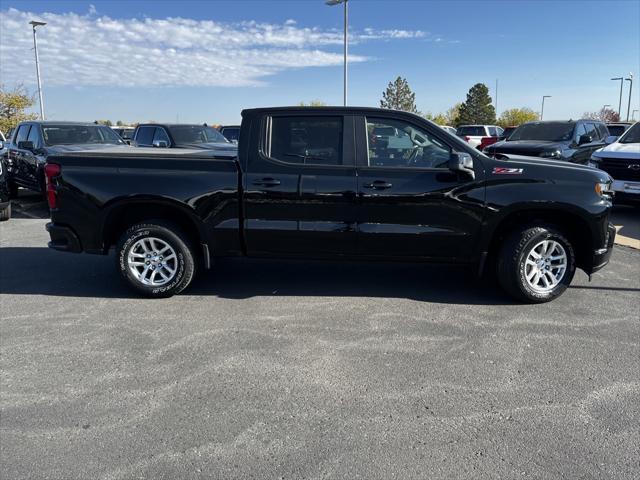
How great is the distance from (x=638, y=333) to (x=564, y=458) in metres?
2.17

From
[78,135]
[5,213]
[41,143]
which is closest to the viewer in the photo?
[5,213]

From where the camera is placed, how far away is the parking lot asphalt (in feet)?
8.92

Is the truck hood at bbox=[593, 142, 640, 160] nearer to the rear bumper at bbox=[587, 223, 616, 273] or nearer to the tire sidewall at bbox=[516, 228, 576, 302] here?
the rear bumper at bbox=[587, 223, 616, 273]

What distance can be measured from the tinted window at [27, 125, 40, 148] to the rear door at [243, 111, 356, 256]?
24.1 feet

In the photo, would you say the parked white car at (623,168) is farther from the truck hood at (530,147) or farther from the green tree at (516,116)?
the green tree at (516,116)

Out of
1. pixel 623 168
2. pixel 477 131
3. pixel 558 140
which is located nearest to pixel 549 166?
pixel 623 168

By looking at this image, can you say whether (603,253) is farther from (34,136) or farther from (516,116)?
(516,116)

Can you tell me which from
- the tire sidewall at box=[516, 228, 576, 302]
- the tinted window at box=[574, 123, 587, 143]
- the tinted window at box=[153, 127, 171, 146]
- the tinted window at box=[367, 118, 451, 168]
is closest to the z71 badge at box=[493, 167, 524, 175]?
the tinted window at box=[367, 118, 451, 168]

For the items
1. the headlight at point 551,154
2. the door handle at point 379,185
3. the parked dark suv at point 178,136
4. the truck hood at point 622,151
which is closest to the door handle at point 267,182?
the door handle at point 379,185

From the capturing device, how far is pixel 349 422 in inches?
120

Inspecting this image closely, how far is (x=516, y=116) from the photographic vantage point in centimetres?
7012

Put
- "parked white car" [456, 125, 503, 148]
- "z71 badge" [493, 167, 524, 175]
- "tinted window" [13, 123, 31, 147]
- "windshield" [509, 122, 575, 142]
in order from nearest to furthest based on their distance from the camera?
"z71 badge" [493, 167, 524, 175] → "tinted window" [13, 123, 31, 147] → "windshield" [509, 122, 575, 142] → "parked white car" [456, 125, 503, 148]

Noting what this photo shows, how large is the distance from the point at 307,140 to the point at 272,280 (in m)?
1.72

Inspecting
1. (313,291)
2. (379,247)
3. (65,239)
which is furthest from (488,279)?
(65,239)
